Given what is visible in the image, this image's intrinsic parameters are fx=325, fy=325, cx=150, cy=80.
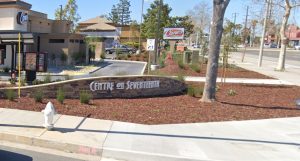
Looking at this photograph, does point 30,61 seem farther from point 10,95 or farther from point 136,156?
point 136,156

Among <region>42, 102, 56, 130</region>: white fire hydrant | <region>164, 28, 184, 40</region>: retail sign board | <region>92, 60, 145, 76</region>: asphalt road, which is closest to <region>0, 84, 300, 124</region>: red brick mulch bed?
<region>42, 102, 56, 130</region>: white fire hydrant

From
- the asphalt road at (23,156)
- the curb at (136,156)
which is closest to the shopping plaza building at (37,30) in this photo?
the asphalt road at (23,156)

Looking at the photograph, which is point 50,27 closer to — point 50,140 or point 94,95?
point 94,95

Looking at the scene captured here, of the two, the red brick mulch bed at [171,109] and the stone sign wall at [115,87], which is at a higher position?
the stone sign wall at [115,87]

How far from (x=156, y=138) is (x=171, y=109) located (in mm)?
2946

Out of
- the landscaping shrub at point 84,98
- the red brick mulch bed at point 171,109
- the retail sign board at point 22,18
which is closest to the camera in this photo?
the red brick mulch bed at point 171,109

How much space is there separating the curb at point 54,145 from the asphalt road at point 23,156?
12.9 inches

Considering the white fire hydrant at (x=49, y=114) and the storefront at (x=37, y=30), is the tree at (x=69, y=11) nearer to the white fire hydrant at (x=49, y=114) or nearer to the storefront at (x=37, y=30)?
the storefront at (x=37, y=30)

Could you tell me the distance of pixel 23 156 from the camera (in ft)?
19.0

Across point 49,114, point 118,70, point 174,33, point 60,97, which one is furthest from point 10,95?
point 174,33

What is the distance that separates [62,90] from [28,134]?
378 centimetres

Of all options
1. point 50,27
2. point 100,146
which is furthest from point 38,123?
point 50,27

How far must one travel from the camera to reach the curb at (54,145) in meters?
6.15

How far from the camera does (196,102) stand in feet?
36.3
